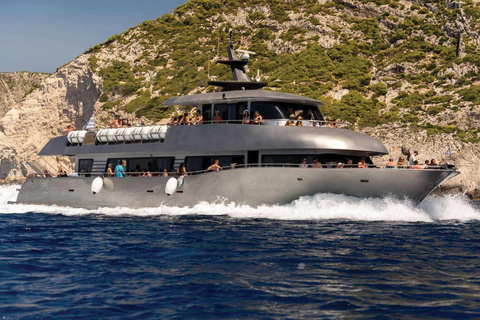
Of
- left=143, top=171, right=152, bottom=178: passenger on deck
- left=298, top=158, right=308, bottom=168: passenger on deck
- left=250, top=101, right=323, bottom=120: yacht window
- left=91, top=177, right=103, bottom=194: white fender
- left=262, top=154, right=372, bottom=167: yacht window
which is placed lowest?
left=91, top=177, right=103, bottom=194: white fender

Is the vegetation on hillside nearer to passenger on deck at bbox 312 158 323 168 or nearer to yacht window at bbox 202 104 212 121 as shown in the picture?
yacht window at bbox 202 104 212 121

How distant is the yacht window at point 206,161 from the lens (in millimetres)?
21281

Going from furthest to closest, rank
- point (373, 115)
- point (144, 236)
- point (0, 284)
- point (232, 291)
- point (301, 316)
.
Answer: point (373, 115) < point (144, 236) < point (0, 284) < point (232, 291) < point (301, 316)

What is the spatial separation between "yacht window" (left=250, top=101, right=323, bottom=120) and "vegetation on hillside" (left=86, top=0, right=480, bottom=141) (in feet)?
93.0

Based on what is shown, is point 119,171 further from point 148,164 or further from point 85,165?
point 85,165

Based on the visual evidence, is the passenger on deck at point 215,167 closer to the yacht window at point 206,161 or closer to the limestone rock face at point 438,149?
the yacht window at point 206,161

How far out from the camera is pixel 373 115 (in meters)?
52.1

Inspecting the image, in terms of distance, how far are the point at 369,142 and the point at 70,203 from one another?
1351 centimetres

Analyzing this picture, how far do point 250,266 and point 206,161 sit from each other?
11.9 m

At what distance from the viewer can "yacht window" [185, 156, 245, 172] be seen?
21.3m

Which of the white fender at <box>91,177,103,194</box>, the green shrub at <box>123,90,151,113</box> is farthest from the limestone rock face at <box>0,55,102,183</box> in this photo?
the white fender at <box>91,177,103,194</box>

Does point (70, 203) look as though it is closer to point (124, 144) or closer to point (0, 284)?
point (124, 144)

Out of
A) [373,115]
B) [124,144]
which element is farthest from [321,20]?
[124,144]

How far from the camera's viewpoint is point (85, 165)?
26.0 m
